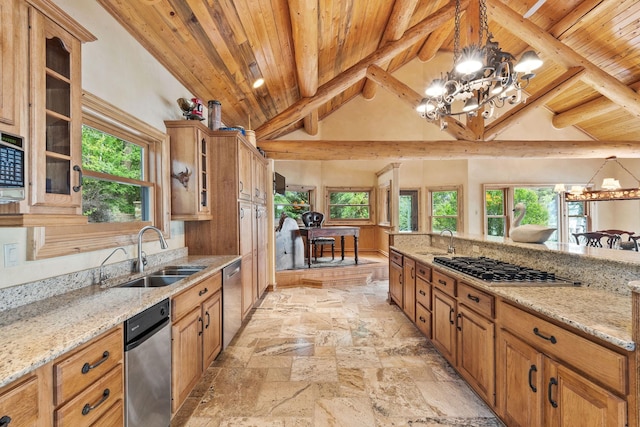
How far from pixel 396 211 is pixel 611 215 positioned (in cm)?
592

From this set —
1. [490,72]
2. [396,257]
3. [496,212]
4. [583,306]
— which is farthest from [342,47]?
[496,212]

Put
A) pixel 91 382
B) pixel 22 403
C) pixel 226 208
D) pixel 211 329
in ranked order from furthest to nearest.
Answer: pixel 226 208
pixel 211 329
pixel 91 382
pixel 22 403

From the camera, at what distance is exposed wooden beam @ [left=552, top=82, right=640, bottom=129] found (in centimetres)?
599

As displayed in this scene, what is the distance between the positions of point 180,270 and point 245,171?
142 centimetres

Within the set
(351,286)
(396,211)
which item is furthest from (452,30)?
(351,286)

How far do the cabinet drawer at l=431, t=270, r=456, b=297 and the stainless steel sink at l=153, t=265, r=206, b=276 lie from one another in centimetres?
204

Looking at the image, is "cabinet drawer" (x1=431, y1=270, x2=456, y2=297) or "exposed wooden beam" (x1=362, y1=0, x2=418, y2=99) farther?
"exposed wooden beam" (x1=362, y1=0, x2=418, y2=99)

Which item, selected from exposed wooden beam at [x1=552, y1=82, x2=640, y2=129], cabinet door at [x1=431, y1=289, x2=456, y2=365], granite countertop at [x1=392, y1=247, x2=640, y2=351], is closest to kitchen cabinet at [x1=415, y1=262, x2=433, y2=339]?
cabinet door at [x1=431, y1=289, x2=456, y2=365]

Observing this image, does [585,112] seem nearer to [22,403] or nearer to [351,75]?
[351,75]

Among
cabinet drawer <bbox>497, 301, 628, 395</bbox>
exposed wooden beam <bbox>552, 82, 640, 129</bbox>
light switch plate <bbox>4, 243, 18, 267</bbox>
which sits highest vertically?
exposed wooden beam <bbox>552, 82, 640, 129</bbox>

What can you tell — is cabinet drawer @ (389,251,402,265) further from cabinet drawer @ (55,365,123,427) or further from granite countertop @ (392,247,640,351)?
cabinet drawer @ (55,365,123,427)

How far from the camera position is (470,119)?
5449 mm

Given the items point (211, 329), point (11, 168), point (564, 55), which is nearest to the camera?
point (11, 168)

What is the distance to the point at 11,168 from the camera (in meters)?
1.06
